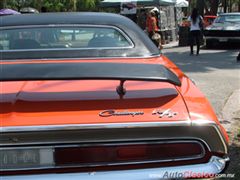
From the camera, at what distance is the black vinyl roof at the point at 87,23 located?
3.54m

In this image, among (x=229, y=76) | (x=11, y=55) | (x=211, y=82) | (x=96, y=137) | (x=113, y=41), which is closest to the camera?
(x=96, y=137)

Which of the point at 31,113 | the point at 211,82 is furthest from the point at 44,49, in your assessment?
the point at 211,82

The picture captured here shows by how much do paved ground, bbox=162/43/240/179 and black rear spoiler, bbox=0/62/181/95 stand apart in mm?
1777

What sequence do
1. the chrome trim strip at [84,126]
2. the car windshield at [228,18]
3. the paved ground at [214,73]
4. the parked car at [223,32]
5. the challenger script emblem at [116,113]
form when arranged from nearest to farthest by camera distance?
the chrome trim strip at [84,126]
the challenger script emblem at [116,113]
the paved ground at [214,73]
the parked car at [223,32]
the car windshield at [228,18]

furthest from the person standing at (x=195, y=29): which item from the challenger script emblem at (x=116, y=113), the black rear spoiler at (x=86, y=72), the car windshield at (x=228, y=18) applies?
the challenger script emblem at (x=116, y=113)

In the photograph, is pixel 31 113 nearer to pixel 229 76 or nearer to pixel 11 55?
pixel 11 55

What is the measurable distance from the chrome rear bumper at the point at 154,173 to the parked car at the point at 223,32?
16085mm

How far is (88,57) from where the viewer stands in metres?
3.50

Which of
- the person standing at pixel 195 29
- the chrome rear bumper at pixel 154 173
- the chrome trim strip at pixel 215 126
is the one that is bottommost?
the person standing at pixel 195 29

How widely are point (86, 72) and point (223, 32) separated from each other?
16150 millimetres

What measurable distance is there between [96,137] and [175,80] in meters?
0.67

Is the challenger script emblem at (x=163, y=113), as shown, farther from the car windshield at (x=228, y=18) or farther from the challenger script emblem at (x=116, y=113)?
the car windshield at (x=228, y=18)

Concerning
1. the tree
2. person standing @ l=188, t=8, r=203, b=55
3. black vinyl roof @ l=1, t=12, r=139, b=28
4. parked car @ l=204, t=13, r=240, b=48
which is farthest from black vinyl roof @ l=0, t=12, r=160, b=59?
the tree

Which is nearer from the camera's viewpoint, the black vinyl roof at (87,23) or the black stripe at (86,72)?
the black stripe at (86,72)
